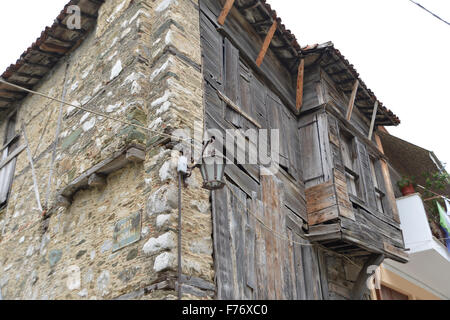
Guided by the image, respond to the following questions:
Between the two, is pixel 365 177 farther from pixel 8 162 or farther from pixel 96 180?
pixel 8 162

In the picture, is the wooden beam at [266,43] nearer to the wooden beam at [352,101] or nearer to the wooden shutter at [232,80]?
the wooden shutter at [232,80]

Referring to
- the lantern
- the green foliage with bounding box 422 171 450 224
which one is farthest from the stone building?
the green foliage with bounding box 422 171 450 224

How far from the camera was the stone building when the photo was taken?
446cm

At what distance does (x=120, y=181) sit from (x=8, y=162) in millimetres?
3687

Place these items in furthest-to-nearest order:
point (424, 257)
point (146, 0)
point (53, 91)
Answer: point (424, 257) → point (53, 91) → point (146, 0)

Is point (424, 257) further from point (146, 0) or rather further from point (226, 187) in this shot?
point (146, 0)

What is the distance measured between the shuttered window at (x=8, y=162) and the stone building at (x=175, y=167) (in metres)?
0.04

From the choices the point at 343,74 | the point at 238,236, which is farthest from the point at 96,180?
the point at 343,74

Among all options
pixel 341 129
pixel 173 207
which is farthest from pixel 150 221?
pixel 341 129

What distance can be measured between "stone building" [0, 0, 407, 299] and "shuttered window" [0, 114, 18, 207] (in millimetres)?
39

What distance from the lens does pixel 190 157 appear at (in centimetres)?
466
